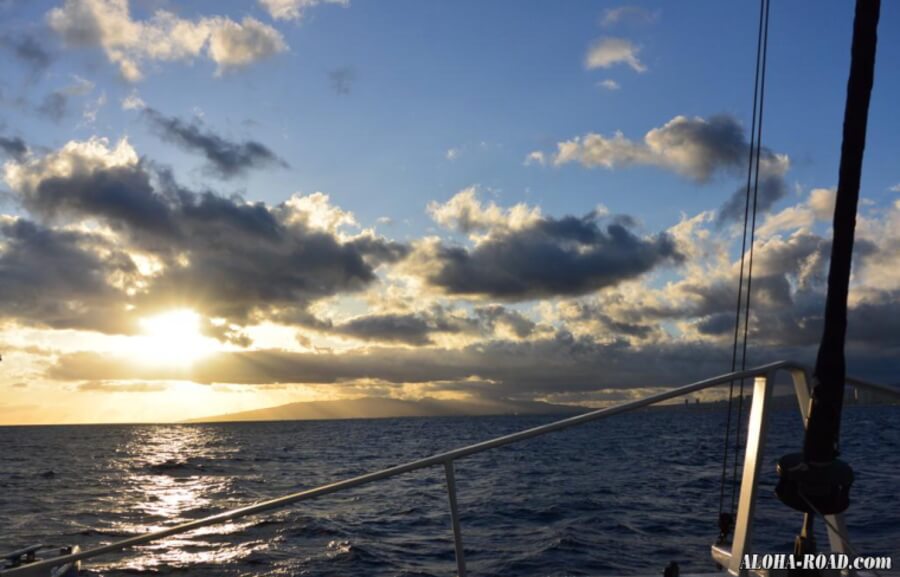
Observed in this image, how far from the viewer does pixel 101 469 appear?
61719 millimetres

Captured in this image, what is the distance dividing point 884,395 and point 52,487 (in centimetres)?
4977

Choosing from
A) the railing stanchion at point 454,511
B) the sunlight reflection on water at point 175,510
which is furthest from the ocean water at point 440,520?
the railing stanchion at point 454,511

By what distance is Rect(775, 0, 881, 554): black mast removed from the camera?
4.21 meters

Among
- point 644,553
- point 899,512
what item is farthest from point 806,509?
point 899,512

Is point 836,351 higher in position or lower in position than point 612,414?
higher

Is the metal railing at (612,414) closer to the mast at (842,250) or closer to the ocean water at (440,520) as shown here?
the mast at (842,250)

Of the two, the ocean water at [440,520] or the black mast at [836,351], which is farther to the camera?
the ocean water at [440,520]

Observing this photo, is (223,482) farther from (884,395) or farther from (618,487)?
(884,395)

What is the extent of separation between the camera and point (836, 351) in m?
4.36

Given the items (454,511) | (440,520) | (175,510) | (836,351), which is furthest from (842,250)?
(175,510)

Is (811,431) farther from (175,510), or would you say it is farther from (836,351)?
(175,510)

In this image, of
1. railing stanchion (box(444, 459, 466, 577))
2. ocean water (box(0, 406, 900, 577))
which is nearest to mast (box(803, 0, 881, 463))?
railing stanchion (box(444, 459, 466, 577))

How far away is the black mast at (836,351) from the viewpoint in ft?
13.8

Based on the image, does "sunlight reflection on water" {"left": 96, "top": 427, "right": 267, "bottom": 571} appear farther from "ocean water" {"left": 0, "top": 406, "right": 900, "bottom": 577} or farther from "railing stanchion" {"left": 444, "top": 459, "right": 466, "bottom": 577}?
Answer: "railing stanchion" {"left": 444, "top": 459, "right": 466, "bottom": 577}
